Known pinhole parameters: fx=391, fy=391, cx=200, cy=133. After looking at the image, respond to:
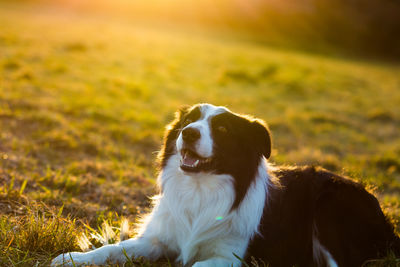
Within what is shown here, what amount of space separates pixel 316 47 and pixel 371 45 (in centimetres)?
1066

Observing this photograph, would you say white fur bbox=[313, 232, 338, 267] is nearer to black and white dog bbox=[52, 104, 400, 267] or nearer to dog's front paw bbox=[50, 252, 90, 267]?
black and white dog bbox=[52, 104, 400, 267]

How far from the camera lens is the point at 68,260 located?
301 centimetres

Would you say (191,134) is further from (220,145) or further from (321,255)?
(321,255)

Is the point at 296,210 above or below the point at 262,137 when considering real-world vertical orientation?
below

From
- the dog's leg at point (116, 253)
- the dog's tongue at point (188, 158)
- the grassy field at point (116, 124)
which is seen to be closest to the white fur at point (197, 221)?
the dog's leg at point (116, 253)

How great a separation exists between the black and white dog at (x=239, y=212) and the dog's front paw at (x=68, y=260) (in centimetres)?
1

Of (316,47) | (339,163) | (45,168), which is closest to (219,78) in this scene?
(339,163)

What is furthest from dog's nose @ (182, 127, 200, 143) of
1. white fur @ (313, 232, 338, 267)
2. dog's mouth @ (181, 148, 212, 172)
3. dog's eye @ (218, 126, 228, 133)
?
white fur @ (313, 232, 338, 267)

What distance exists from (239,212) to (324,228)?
0.78 meters

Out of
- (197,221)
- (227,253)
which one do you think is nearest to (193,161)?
(197,221)

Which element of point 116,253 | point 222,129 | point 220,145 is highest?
point 222,129

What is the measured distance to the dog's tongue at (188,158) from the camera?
Result: 3.20 m

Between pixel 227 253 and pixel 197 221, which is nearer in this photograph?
pixel 227 253

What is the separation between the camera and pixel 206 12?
153ft
